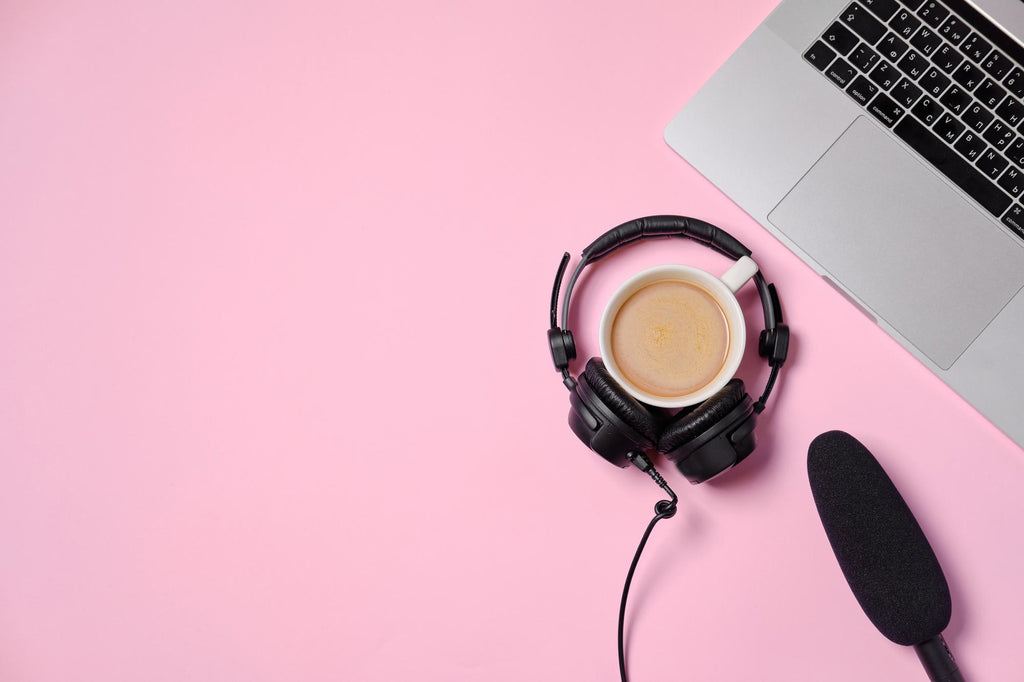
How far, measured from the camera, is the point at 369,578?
0.97 meters

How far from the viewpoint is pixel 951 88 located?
842mm

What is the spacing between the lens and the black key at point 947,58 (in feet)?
2.77

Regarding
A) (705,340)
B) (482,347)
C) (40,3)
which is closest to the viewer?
(705,340)

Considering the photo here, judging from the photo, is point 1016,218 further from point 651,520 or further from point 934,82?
point 651,520

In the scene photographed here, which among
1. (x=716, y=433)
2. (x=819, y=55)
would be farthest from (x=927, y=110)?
(x=716, y=433)

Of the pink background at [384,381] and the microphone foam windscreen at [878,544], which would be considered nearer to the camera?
the microphone foam windscreen at [878,544]

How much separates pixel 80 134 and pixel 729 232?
0.89m

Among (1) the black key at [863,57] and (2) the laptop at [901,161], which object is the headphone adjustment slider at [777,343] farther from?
(1) the black key at [863,57]

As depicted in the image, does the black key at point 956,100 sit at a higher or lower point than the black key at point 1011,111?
higher

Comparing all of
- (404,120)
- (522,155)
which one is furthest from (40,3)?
(522,155)

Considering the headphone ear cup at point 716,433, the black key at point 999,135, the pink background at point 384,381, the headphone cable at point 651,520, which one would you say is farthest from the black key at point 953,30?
the headphone cable at point 651,520

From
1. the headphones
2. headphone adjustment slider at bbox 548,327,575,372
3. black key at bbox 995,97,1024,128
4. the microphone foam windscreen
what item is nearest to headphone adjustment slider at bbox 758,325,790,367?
the headphones

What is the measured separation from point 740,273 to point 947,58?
34 cm

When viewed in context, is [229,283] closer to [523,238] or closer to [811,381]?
[523,238]
